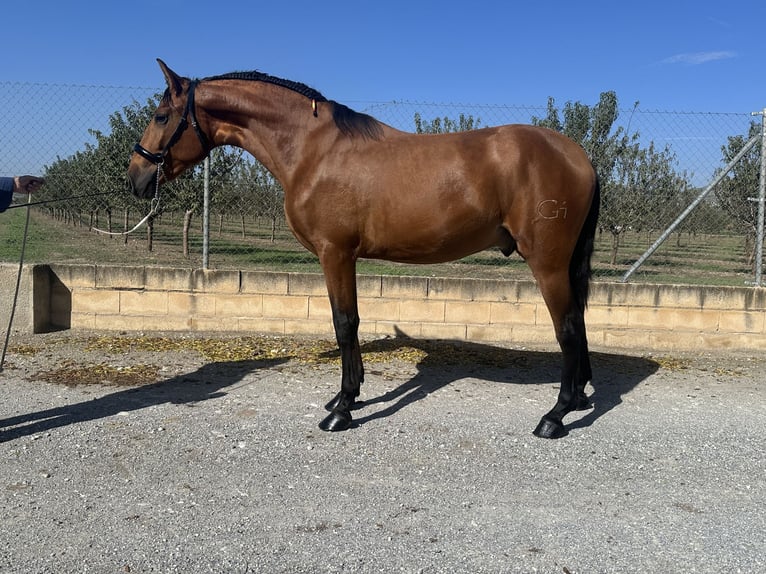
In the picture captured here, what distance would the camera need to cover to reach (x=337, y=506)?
2.86 m

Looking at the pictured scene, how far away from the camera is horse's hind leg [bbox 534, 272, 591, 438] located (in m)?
3.98

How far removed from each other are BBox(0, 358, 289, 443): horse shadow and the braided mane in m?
2.20

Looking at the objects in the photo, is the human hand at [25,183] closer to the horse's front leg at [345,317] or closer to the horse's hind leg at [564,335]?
the horse's front leg at [345,317]

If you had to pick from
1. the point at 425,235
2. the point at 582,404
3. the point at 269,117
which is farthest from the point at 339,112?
the point at 582,404

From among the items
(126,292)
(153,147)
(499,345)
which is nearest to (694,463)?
(499,345)

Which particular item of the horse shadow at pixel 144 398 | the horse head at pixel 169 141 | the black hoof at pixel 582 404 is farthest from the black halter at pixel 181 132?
the black hoof at pixel 582 404

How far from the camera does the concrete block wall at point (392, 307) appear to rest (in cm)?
654

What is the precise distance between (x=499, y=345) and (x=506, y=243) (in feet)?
8.30

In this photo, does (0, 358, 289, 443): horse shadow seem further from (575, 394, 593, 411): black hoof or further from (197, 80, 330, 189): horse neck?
(575, 394, 593, 411): black hoof

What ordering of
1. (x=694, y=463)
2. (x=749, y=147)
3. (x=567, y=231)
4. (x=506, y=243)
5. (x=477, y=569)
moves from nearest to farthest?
(x=477, y=569)
(x=694, y=463)
(x=567, y=231)
(x=506, y=243)
(x=749, y=147)

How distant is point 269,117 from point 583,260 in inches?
95.2

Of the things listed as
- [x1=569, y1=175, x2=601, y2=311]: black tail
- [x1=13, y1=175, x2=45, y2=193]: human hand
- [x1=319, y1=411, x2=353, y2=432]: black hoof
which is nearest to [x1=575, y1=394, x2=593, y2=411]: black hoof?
[x1=569, y1=175, x2=601, y2=311]: black tail

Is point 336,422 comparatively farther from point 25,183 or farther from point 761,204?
point 761,204

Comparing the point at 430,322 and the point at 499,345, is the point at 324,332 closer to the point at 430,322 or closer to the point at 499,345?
the point at 430,322
